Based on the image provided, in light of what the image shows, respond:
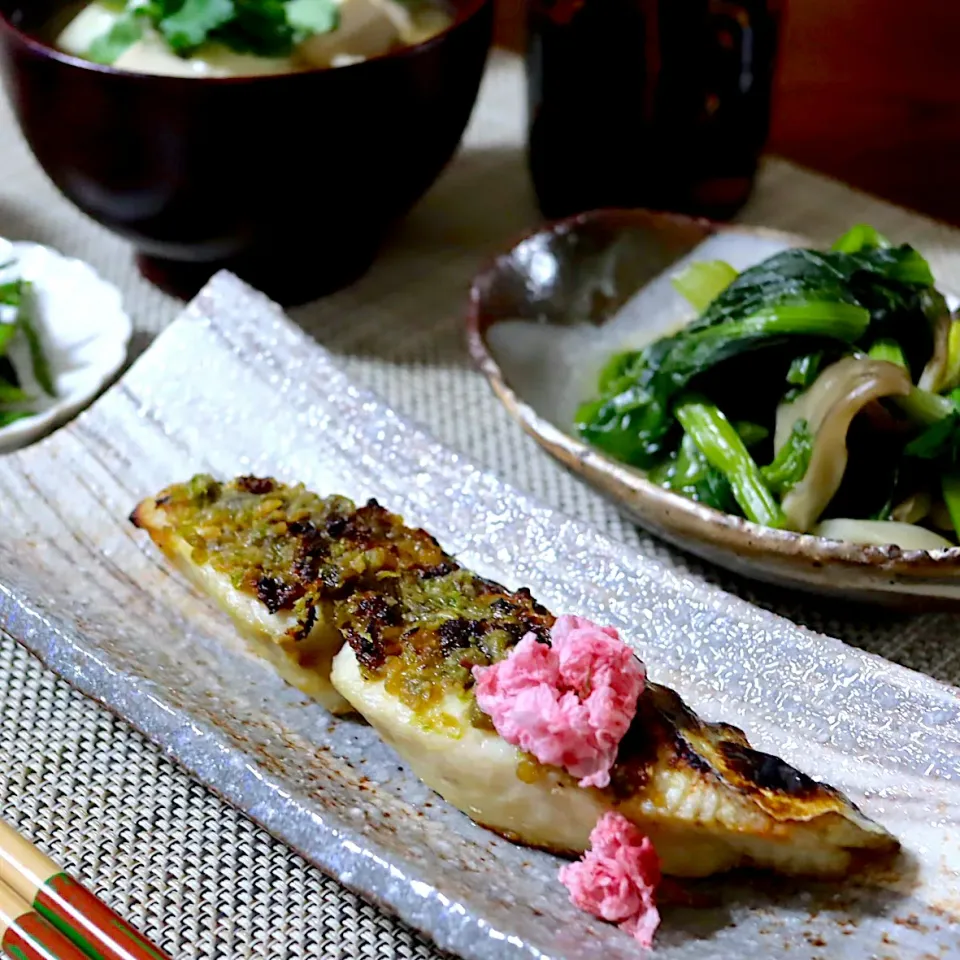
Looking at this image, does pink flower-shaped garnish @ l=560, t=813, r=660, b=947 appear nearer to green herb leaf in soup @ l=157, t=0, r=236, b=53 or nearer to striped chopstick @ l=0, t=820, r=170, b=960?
striped chopstick @ l=0, t=820, r=170, b=960

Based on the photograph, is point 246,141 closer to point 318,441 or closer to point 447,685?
point 318,441

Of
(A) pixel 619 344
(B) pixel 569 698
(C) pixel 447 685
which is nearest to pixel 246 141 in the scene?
(A) pixel 619 344

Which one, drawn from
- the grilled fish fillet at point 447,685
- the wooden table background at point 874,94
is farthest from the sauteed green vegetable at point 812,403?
the wooden table background at point 874,94

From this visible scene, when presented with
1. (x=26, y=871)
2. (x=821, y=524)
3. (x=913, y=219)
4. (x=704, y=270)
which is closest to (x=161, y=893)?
(x=26, y=871)

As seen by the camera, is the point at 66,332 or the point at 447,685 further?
the point at 66,332

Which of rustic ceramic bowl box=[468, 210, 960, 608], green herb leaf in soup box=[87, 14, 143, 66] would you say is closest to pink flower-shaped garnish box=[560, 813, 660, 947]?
rustic ceramic bowl box=[468, 210, 960, 608]

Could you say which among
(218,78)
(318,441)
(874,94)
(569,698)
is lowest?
(874,94)
